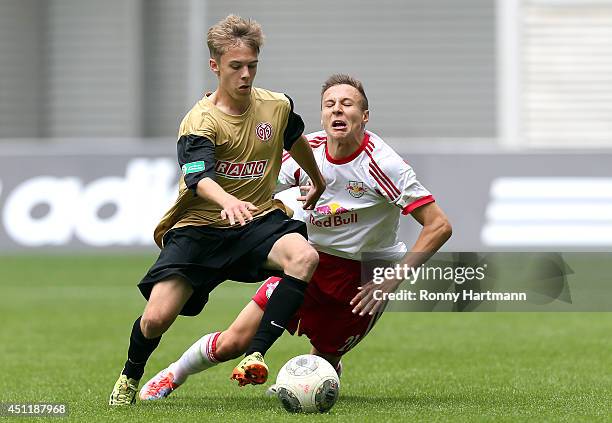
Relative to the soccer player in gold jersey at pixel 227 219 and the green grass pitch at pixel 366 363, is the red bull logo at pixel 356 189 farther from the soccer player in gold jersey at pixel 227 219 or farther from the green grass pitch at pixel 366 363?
the green grass pitch at pixel 366 363

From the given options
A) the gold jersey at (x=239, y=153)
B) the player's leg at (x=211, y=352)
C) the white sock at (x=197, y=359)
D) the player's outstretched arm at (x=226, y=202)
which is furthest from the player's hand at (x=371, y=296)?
the player's outstretched arm at (x=226, y=202)

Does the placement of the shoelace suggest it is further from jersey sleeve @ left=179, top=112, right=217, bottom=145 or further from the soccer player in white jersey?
jersey sleeve @ left=179, top=112, right=217, bottom=145

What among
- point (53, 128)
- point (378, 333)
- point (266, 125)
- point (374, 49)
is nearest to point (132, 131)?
point (53, 128)

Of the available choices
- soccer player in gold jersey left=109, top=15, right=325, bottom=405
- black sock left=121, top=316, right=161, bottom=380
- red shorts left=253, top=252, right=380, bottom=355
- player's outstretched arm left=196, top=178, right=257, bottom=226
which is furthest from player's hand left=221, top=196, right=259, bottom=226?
red shorts left=253, top=252, right=380, bottom=355

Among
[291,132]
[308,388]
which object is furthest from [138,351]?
[291,132]

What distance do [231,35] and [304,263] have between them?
1208 millimetres

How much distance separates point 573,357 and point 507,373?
1020 mm

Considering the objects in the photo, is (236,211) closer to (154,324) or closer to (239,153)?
(239,153)

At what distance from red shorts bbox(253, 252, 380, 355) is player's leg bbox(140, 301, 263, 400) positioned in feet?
1.54

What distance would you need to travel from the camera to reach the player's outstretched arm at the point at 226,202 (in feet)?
19.1

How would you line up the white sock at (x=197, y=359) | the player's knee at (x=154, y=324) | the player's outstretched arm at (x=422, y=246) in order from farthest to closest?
the white sock at (x=197, y=359) < the player's outstretched arm at (x=422, y=246) < the player's knee at (x=154, y=324)

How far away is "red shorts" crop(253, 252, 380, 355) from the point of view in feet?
23.3

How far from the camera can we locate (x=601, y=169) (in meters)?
15.6

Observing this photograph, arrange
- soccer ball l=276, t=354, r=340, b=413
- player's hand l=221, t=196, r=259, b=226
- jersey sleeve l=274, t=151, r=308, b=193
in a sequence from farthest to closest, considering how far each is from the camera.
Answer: jersey sleeve l=274, t=151, r=308, b=193
soccer ball l=276, t=354, r=340, b=413
player's hand l=221, t=196, r=259, b=226
